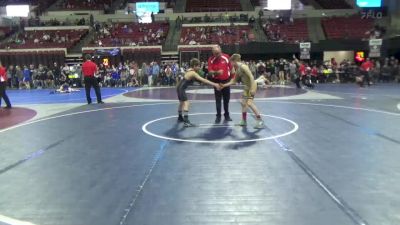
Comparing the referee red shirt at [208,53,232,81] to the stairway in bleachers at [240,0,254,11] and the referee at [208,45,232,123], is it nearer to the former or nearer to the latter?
the referee at [208,45,232,123]

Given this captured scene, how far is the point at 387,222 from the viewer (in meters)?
3.61

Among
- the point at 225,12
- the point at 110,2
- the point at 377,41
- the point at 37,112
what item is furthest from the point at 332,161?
the point at 110,2

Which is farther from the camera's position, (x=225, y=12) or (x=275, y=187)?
(x=225, y=12)

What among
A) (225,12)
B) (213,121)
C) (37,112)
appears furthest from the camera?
(225,12)

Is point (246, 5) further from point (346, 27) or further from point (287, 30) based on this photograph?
point (346, 27)

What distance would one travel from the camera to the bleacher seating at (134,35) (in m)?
30.0

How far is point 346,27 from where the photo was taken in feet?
99.6

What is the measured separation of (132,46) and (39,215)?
25.9 m

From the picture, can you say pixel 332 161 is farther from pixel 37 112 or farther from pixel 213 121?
pixel 37 112

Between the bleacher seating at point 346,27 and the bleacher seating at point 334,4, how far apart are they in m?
2.92

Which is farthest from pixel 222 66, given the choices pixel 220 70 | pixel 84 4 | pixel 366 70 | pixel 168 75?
pixel 84 4

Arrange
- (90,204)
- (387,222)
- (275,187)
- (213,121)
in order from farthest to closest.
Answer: (213,121) → (275,187) → (90,204) → (387,222)

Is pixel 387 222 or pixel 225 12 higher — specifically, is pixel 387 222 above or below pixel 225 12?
below

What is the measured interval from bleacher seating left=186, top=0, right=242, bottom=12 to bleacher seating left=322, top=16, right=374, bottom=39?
791 centimetres
